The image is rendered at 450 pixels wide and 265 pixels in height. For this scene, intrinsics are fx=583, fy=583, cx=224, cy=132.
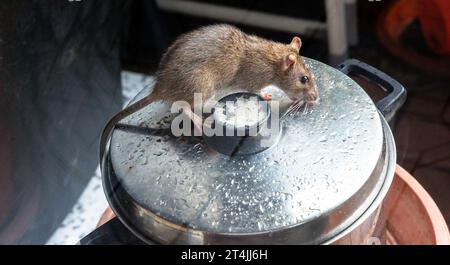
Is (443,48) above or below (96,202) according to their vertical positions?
above

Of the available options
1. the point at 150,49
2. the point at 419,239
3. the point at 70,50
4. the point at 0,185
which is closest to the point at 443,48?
the point at 419,239

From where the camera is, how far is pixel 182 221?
71 cm

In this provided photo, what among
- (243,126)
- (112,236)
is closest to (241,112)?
(243,126)

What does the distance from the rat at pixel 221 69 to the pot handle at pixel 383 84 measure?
0.10 meters

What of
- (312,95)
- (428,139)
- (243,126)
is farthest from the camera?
(428,139)

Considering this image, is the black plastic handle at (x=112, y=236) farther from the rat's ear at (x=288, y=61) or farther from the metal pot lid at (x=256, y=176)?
the rat's ear at (x=288, y=61)

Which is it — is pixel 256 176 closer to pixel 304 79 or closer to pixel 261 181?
pixel 261 181

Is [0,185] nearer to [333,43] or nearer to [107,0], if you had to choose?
[107,0]

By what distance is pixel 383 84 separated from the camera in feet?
3.01

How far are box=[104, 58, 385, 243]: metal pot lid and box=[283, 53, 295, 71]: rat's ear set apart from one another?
0.09m

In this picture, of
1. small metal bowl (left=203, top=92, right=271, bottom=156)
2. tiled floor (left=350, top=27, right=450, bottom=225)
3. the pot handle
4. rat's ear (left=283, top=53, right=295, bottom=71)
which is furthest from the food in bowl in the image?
tiled floor (left=350, top=27, right=450, bottom=225)

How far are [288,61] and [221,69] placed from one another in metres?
0.10

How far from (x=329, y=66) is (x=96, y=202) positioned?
68cm

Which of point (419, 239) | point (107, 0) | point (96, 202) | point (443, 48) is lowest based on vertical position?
point (96, 202)
